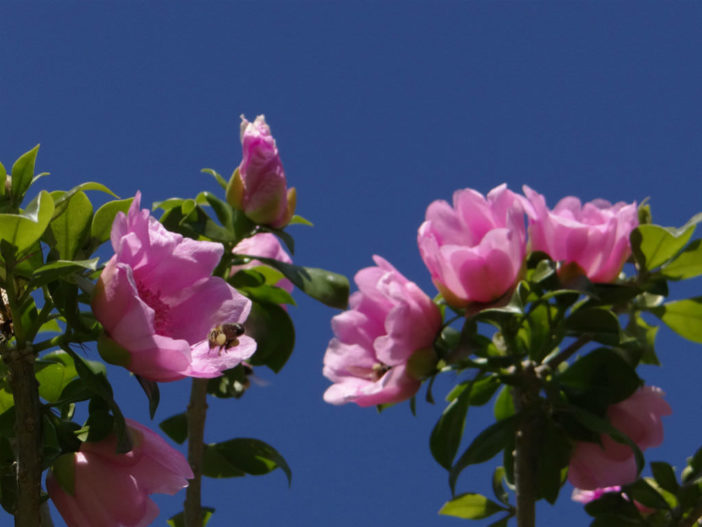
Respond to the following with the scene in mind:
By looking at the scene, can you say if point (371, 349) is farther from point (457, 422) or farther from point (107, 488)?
point (107, 488)

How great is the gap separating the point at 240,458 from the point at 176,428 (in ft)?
0.66

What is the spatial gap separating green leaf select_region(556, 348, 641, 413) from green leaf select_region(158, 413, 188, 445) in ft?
2.82

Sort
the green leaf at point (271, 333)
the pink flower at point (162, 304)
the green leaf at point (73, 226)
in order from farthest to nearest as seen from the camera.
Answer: the green leaf at point (271, 333) → the green leaf at point (73, 226) → the pink flower at point (162, 304)

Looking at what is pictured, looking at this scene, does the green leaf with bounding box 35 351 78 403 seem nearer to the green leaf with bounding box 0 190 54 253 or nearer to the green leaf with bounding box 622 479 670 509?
the green leaf with bounding box 0 190 54 253

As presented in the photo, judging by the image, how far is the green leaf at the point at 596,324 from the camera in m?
1.65

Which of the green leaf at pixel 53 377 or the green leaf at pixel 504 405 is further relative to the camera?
the green leaf at pixel 504 405

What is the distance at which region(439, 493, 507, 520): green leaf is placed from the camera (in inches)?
77.5

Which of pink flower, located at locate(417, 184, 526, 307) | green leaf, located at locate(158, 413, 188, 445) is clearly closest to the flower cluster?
pink flower, located at locate(417, 184, 526, 307)

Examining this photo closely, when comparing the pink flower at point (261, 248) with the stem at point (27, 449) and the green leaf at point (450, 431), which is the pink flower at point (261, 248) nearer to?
the green leaf at point (450, 431)

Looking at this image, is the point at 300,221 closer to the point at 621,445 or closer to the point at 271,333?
the point at 271,333

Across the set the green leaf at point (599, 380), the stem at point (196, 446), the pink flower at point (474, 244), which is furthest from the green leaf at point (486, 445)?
the stem at point (196, 446)

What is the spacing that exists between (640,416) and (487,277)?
448mm

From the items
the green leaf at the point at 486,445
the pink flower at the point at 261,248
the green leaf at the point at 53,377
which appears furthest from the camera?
the pink flower at the point at 261,248

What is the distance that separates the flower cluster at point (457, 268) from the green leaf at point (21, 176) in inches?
22.5
